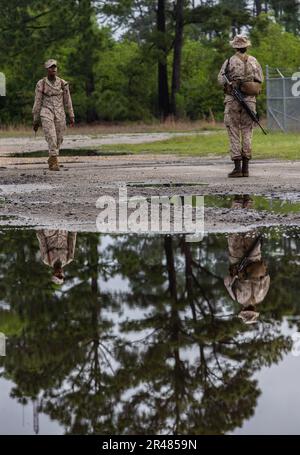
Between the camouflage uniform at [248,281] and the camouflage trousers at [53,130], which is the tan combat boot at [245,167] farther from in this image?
the camouflage uniform at [248,281]

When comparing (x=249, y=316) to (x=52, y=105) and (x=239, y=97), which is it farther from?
(x=52, y=105)

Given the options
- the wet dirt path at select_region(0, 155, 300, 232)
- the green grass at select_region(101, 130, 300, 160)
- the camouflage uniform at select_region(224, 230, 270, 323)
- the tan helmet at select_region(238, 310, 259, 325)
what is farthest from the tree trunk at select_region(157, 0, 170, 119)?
the tan helmet at select_region(238, 310, 259, 325)

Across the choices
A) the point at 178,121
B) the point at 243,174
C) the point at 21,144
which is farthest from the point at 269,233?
the point at 178,121

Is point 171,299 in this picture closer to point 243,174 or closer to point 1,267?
point 1,267

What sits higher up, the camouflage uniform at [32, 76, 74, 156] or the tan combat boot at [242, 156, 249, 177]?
the camouflage uniform at [32, 76, 74, 156]

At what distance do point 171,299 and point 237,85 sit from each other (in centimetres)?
959

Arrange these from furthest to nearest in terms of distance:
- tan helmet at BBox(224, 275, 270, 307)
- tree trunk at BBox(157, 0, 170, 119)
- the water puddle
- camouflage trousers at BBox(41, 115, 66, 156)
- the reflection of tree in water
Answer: tree trunk at BBox(157, 0, 170, 119), the water puddle, camouflage trousers at BBox(41, 115, 66, 156), tan helmet at BBox(224, 275, 270, 307), the reflection of tree in water

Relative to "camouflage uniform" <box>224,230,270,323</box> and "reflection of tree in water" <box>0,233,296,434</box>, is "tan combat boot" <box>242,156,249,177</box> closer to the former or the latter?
"camouflage uniform" <box>224,230,270,323</box>

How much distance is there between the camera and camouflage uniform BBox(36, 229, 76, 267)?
834 cm

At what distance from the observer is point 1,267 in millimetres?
8109

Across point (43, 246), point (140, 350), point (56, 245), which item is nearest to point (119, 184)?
point (56, 245)

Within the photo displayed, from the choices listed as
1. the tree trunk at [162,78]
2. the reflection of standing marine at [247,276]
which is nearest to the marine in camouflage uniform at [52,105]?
the reflection of standing marine at [247,276]

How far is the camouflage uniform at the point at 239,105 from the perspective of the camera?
15.8m

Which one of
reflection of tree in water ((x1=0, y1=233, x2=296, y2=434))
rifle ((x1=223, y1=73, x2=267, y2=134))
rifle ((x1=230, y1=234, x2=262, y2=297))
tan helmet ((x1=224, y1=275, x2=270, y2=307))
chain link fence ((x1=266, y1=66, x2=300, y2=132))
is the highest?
chain link fence ((x1=266, y1=66, x2=300, y2=132))
